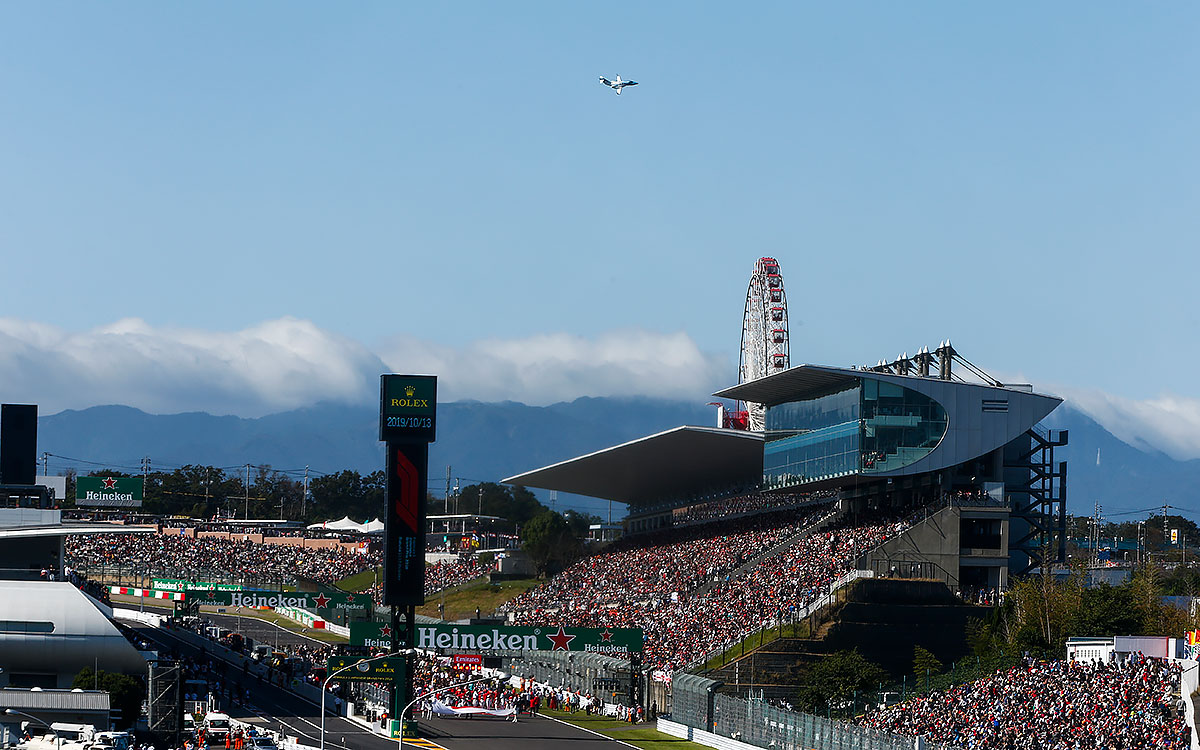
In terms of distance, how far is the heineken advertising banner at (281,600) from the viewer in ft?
344

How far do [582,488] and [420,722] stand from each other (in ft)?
216

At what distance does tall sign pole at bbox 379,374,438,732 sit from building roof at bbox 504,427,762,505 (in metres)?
30.8

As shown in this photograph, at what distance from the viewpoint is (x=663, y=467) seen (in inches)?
4840

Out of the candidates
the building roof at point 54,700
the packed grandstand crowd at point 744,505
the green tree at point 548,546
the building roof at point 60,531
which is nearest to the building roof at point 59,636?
the building roof at point 60,531

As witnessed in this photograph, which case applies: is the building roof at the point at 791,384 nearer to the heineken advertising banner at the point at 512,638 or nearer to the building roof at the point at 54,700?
the heineken advertising banner at the point at 512,638

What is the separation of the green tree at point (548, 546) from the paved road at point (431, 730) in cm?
5893

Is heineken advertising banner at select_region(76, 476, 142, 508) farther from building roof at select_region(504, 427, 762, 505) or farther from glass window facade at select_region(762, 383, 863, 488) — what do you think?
glass window facade at select_region(762, 383, 863, 488)

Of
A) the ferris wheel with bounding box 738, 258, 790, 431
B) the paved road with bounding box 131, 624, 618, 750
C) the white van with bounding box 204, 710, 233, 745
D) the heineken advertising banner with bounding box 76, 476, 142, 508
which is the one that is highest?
the ferris wheel with bounding box 738, 258, 790, 431

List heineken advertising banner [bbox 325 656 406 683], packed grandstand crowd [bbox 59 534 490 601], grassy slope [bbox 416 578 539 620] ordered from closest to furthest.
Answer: heineken advertising banner [bbox 325 656 406 683] → packed grandstand crowd [bbox 59 534 490 601] → grassy slope [bbox 416 578 539 620]

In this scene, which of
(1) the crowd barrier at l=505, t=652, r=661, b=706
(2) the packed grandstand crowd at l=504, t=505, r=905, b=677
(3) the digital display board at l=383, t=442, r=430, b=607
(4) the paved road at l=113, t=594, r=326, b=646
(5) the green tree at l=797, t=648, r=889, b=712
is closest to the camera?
(5) the green tree at l=797, t=648, r=889, b=712

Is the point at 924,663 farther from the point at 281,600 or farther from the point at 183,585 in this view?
the point at 183,585

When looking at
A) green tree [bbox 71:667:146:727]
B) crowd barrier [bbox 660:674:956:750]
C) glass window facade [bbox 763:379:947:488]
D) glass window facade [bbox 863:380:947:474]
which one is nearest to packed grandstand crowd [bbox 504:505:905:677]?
glass window facade [bbox 763:379:947:488]

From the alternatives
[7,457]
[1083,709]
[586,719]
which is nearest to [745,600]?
[586,719]

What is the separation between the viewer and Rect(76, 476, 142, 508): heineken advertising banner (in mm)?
139125
